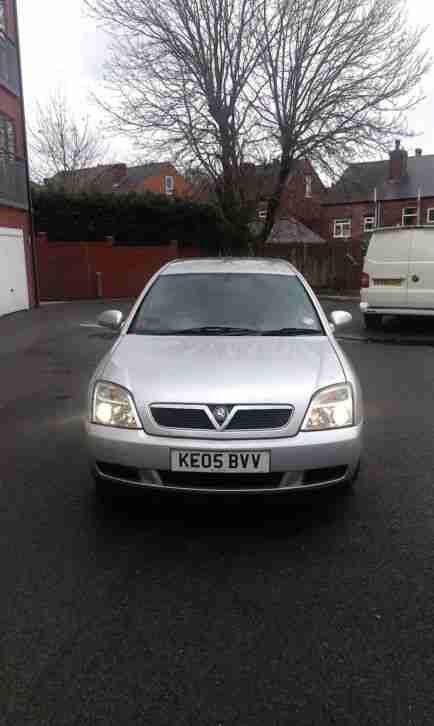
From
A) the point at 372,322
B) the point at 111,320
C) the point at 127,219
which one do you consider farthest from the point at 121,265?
the point at 111,320

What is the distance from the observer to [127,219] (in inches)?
1009

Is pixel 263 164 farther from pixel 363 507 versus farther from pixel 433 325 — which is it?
pixel 363 507

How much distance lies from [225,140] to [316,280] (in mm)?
7996

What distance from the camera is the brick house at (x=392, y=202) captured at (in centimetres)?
4284

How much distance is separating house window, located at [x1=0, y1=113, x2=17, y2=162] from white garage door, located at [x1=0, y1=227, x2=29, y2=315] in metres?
2.26

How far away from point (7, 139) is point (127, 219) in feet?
26.0

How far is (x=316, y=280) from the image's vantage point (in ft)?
84.6

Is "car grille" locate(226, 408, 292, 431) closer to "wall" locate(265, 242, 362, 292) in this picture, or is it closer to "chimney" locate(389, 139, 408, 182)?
"wall" locate(265, 242, 362, 292)

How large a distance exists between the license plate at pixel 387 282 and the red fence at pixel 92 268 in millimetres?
15269

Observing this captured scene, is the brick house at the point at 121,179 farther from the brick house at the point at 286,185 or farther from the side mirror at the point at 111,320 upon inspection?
the side mirror at the point at 111,320

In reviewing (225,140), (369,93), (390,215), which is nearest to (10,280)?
(225,140)

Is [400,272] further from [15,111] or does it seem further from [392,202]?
[392,202]

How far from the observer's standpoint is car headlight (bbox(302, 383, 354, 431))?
10.8 ft

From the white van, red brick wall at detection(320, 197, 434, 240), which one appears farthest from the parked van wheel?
red brick wall at detection(320, 197, 434, 240)
